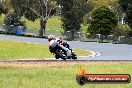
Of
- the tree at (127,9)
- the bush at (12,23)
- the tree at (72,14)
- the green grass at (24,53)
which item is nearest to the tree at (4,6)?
the bush at (12,23)

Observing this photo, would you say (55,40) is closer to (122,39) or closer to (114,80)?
(114,80)

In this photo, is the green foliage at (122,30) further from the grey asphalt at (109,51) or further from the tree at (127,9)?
the grey asphalt at (109,51)

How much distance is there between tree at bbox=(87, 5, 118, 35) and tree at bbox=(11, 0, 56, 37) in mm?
10749

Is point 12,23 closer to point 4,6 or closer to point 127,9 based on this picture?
point 127,9

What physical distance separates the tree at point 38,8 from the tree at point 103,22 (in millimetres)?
10749

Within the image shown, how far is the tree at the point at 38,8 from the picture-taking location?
211 feet

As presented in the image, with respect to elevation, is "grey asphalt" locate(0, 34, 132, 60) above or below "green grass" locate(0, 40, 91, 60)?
below

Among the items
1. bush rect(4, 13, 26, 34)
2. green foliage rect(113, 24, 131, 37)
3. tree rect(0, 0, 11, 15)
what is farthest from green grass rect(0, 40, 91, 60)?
tree rect(0, 0, 11, 15)

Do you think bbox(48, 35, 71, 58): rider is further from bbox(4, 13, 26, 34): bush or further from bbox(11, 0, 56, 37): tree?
bbox(11, 0, 56, 37): tree

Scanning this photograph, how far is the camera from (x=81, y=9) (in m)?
59.1

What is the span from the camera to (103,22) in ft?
177

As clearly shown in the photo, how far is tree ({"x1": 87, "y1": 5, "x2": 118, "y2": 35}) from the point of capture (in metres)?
53.9

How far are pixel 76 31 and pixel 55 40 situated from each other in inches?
1323

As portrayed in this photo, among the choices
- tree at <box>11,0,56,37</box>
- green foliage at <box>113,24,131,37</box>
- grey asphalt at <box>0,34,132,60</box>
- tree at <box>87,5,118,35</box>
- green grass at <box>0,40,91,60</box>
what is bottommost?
grey asphalt at <box>0,34,132,60</box>
